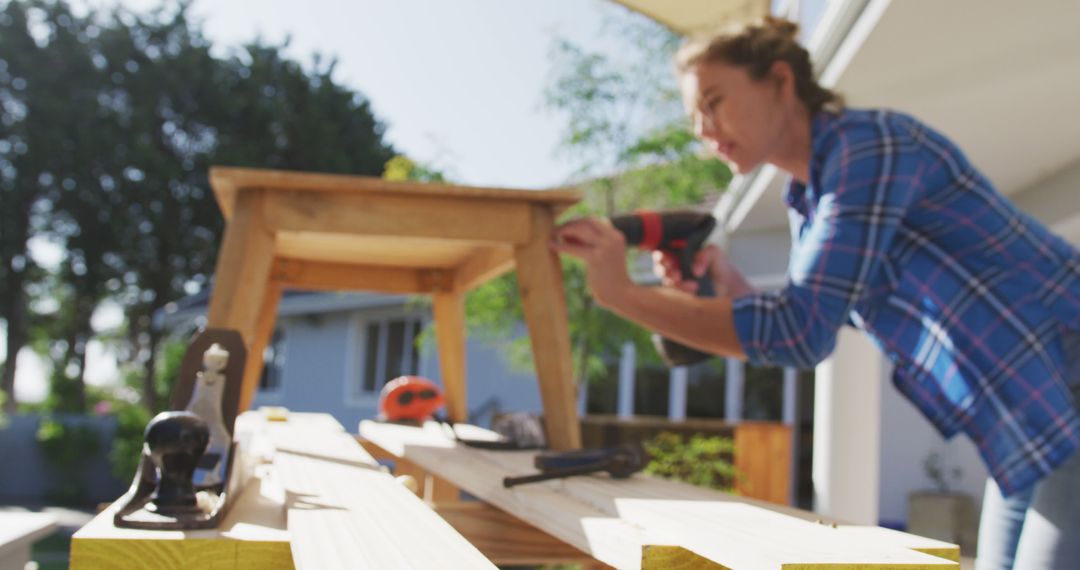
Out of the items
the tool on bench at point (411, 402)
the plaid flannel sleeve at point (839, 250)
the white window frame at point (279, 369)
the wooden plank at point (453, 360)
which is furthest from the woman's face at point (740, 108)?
the white window frame at point (279, 369)

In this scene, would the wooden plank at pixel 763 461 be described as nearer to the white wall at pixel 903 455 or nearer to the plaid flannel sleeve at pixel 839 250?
the white wall at pixel 903 455

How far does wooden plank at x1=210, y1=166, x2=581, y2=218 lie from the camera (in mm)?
1854

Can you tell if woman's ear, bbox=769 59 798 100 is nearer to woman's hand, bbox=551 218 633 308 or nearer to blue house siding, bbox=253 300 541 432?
woman's hand, bbox=551 218 633 308

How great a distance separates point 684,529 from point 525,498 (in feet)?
1.16

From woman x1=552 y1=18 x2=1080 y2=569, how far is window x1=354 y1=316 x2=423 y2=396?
44.3 feet

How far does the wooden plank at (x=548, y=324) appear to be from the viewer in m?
1.96

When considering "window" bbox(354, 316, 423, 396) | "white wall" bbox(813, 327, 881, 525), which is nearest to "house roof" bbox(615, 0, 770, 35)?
"white wall" bbox(813, 327, 881, 525)

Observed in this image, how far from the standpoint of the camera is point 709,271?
202 cm

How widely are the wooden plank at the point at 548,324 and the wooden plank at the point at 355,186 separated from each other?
60 mm

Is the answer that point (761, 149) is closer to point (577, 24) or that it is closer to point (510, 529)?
point (510, 529)

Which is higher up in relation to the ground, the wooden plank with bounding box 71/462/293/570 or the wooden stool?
the wooden stool

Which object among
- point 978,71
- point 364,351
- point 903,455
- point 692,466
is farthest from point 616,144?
point 364,351

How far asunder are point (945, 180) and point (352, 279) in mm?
2027

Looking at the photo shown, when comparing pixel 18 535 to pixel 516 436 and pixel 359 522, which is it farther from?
pixel 516 436
